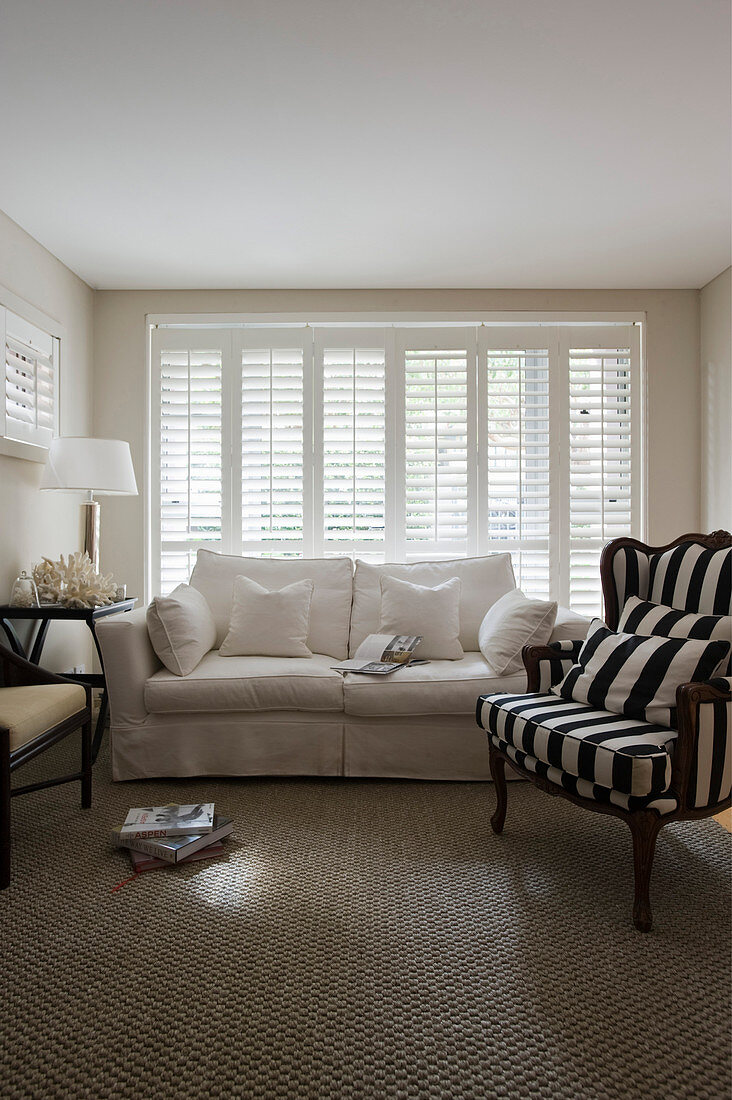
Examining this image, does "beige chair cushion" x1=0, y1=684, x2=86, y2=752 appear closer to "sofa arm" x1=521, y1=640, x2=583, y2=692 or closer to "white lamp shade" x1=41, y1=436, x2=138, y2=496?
"white lamp shade" x1=41, y1=436, x2=138, y2=496

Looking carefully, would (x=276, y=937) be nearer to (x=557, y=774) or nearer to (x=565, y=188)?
(x=557, y=774)

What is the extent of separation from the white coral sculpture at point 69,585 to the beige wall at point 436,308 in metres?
0.95

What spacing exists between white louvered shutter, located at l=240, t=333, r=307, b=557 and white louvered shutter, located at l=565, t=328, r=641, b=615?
1.72m

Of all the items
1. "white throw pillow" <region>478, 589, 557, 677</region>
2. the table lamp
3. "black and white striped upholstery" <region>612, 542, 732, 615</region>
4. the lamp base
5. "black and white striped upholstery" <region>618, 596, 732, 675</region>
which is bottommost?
"white throw pillow" <region>478, 589, 557, 677</region>

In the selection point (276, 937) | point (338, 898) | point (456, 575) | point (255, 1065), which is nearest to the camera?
point (255, 1065)

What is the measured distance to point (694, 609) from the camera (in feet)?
8.04

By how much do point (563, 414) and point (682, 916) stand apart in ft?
10.5

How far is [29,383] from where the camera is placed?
3672 mm

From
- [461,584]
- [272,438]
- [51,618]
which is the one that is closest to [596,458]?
[461,584]

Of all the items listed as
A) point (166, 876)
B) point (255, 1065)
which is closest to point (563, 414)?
point (166, 876)

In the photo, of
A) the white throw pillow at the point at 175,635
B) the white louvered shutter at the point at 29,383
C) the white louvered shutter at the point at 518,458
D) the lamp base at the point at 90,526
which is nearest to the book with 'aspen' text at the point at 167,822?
the white throw pillow at the point at 175,635

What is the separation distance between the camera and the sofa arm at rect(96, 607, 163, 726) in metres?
2.99

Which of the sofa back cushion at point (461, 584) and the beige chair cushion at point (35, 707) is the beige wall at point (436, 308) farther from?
the beige chair cushion at point (35, 707)

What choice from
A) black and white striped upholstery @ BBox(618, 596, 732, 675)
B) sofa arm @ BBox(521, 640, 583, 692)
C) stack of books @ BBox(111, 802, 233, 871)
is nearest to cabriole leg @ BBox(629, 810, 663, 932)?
black and white striped upholstery @ BBox(618, 596, 732, 675)
